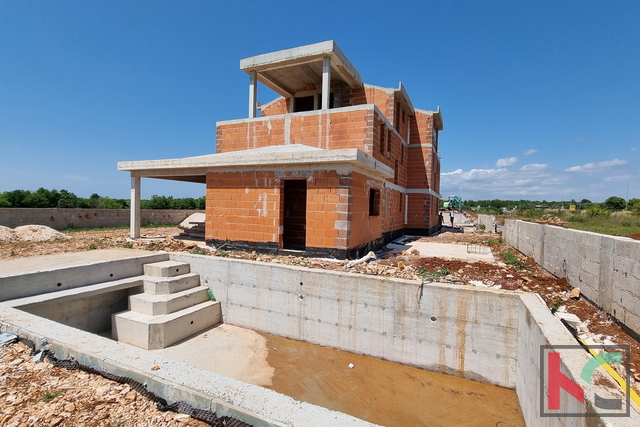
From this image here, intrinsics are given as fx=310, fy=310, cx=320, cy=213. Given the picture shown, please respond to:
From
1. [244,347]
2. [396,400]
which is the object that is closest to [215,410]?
[396,400]

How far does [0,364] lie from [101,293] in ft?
13.0

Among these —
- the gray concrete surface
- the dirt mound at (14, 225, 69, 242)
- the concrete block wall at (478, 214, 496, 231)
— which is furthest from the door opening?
the concrete block wall at (478, 214, 496, 231)

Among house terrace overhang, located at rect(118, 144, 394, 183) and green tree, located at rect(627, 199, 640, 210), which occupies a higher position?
house terrace overhang, located at rect(118, 144, 394, 183)

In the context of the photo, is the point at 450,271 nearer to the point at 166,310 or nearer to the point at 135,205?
the point at 166,310

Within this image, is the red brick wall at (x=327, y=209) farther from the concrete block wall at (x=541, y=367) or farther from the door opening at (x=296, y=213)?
the concrete block wall at (x=541, y=367)

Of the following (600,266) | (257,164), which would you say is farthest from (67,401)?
(600,266)

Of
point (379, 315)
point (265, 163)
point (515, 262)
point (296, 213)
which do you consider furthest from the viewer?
point (296, 213)

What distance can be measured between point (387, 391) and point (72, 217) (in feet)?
61.1

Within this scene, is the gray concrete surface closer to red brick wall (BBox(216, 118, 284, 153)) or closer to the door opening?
the door opening

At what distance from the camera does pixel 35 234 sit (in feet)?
39.3

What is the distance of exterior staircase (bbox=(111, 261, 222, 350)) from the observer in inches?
266

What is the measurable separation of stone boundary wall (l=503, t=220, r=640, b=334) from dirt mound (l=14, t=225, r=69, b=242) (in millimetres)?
16400

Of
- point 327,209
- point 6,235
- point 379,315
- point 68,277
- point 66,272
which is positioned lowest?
point 379,315

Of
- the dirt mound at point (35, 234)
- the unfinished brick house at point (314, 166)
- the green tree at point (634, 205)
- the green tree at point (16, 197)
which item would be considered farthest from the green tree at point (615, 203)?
the green tree at point (16, 197)
